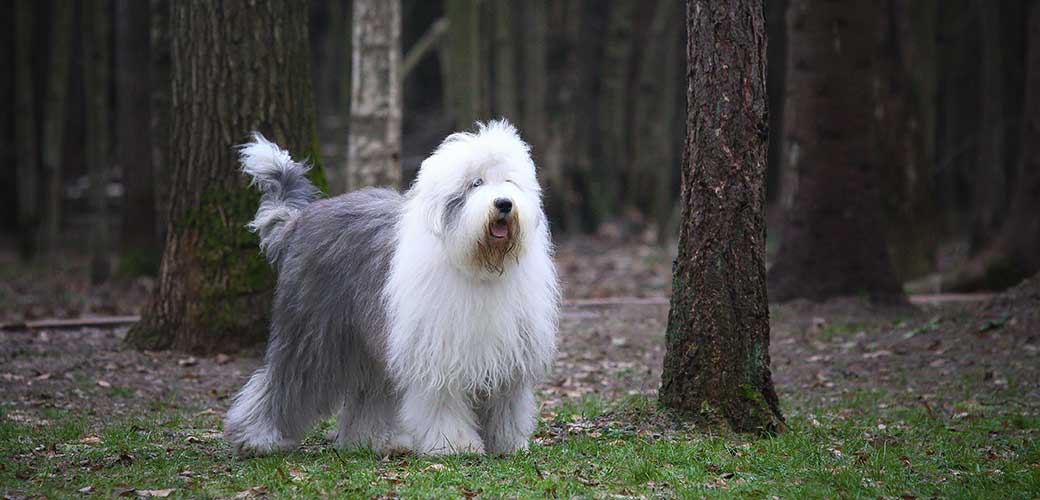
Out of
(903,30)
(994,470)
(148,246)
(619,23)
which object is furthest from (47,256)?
(994,470)

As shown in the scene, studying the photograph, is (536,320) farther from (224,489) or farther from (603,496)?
(224,489)

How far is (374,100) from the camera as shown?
1084 centimetres

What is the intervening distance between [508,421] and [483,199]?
1267mm

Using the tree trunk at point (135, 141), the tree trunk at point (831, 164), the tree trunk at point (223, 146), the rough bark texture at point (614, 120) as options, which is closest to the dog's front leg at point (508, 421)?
the tree trunk at point (223, 146)

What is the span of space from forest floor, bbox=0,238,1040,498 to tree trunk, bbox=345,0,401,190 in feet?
→ 7.50

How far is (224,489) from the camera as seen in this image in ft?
17.9

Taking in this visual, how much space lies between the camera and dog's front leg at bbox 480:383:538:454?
620 cm

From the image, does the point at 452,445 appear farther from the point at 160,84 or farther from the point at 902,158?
the point at 902,158

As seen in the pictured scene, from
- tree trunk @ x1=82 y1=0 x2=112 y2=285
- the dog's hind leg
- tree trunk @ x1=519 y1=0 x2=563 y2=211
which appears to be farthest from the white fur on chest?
tree trunk @ x1=519 y1=0 x2=563 y2=211

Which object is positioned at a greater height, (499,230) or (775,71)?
(775,71)

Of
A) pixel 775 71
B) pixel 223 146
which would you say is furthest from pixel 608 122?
pixel 223 146

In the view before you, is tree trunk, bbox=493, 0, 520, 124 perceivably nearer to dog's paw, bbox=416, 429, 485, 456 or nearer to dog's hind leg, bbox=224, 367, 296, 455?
dog's hind leg, bbox=224, 367, 296, 455

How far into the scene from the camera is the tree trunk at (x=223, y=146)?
8.95 m

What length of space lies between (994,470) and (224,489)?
3.82 metres
